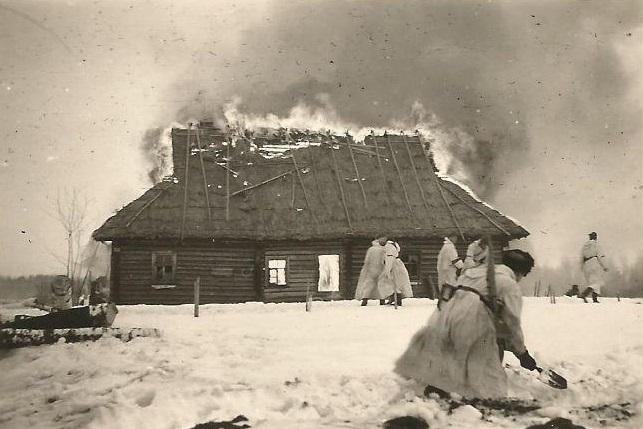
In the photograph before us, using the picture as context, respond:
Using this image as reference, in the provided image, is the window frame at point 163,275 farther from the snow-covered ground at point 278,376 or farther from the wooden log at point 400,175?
the wooden log at point 400,175

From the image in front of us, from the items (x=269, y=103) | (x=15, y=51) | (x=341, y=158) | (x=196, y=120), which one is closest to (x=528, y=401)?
(x=341, y=158)

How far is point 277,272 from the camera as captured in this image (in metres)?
6.04

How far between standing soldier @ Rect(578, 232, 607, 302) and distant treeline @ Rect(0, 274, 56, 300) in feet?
12.6

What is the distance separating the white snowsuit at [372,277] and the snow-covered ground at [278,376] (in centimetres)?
68

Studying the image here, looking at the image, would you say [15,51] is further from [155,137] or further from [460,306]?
[460,306]

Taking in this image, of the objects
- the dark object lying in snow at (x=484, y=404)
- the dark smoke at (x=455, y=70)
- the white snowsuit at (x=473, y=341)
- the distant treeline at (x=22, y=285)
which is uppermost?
the dark smoke at (x=455, y=70)

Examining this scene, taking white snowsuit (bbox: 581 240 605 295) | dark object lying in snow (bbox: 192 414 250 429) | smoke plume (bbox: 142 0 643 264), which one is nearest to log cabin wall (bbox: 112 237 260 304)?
dark object lying in snow (bbox: 192 414 250 429)

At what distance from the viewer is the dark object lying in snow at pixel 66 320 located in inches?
146

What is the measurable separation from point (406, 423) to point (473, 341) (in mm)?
652

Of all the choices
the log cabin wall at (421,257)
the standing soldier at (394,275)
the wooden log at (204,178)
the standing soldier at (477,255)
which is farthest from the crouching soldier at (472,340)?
the wooden log at (204,178)

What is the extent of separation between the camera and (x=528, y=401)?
3.67 metres

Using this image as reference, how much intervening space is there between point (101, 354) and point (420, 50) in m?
3.13

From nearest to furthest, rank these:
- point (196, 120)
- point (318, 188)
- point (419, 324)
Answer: point (419, 324)
point (196, 120)
point (318, 188)

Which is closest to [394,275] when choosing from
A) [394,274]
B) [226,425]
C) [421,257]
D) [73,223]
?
[394,274]
